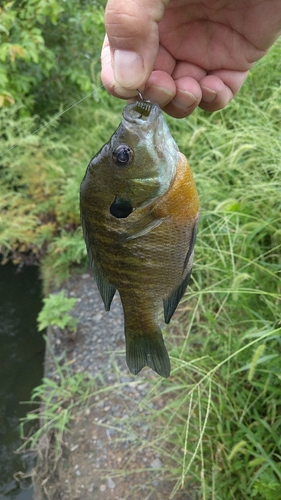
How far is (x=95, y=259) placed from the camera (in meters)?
1.27

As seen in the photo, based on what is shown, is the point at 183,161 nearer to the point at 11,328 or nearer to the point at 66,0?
the point at 11,328

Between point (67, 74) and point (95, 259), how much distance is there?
424 centimetres

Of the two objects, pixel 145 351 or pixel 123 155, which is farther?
pixel 145 351

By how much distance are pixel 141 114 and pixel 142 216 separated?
0.28 meters

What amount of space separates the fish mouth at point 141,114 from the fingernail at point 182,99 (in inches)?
16.0

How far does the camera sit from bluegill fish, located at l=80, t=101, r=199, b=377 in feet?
3.92

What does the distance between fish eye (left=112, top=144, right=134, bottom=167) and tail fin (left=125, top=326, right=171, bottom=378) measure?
50cm

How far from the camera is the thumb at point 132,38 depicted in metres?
1.18

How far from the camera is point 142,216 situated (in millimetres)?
1224

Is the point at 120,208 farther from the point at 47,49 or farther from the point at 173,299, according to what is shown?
the point at 47,49

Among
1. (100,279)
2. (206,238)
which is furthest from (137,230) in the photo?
(206,238)

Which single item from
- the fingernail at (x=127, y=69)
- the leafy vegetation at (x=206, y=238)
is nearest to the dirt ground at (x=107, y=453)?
the leafy vegetation at (x=206, y=238)

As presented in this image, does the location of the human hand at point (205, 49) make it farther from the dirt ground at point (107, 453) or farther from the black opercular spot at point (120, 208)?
the dirt ground at point (107, 453)

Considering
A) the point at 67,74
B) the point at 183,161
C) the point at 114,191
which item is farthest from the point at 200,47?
the point at 67,74
